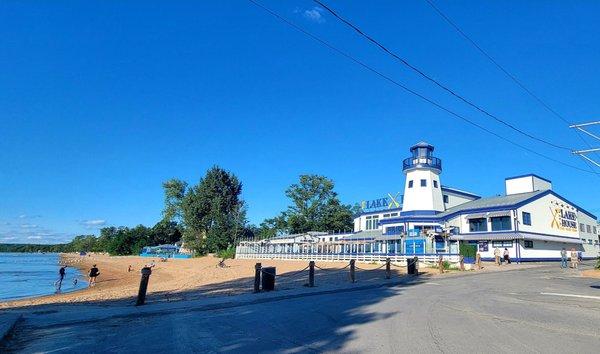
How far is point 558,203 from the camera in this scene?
47.4 metres

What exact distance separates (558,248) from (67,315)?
166 ft

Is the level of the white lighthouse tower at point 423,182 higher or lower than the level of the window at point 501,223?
higher

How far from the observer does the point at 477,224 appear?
4406 cm

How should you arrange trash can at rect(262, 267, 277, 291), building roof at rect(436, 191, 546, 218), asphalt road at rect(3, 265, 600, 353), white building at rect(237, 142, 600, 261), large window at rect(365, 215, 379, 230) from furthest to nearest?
large window at rect(365, 215, 379, 230) < building roof at rect(436, 191, 546, 218) < white building at rect(237, 142, 600, 261) < trash can at rect(262, 267, 277, 291) < asphalt road at rect(3, 265, 600, 353)

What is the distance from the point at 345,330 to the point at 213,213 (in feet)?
211

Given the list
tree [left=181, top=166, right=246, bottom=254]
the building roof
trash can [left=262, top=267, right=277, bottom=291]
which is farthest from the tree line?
trash can [left=262, top=267, right=277, bottom=291]

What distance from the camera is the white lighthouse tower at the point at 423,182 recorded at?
154 feet

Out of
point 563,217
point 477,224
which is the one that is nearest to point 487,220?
point 477,224

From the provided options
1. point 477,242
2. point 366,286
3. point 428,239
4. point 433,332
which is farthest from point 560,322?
point 477,242

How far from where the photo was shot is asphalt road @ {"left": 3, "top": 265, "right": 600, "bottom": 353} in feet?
21.6

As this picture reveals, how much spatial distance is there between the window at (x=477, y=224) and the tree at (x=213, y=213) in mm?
38804

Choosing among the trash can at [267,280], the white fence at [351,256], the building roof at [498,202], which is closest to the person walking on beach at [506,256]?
the building roof at [498,202]

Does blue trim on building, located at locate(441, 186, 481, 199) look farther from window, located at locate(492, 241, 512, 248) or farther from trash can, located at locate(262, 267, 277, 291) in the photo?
trash can, located at locate(262, 267, 277, 291)

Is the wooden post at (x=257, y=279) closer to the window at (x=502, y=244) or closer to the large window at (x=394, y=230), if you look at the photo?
the large window at (x=394, y=230)
